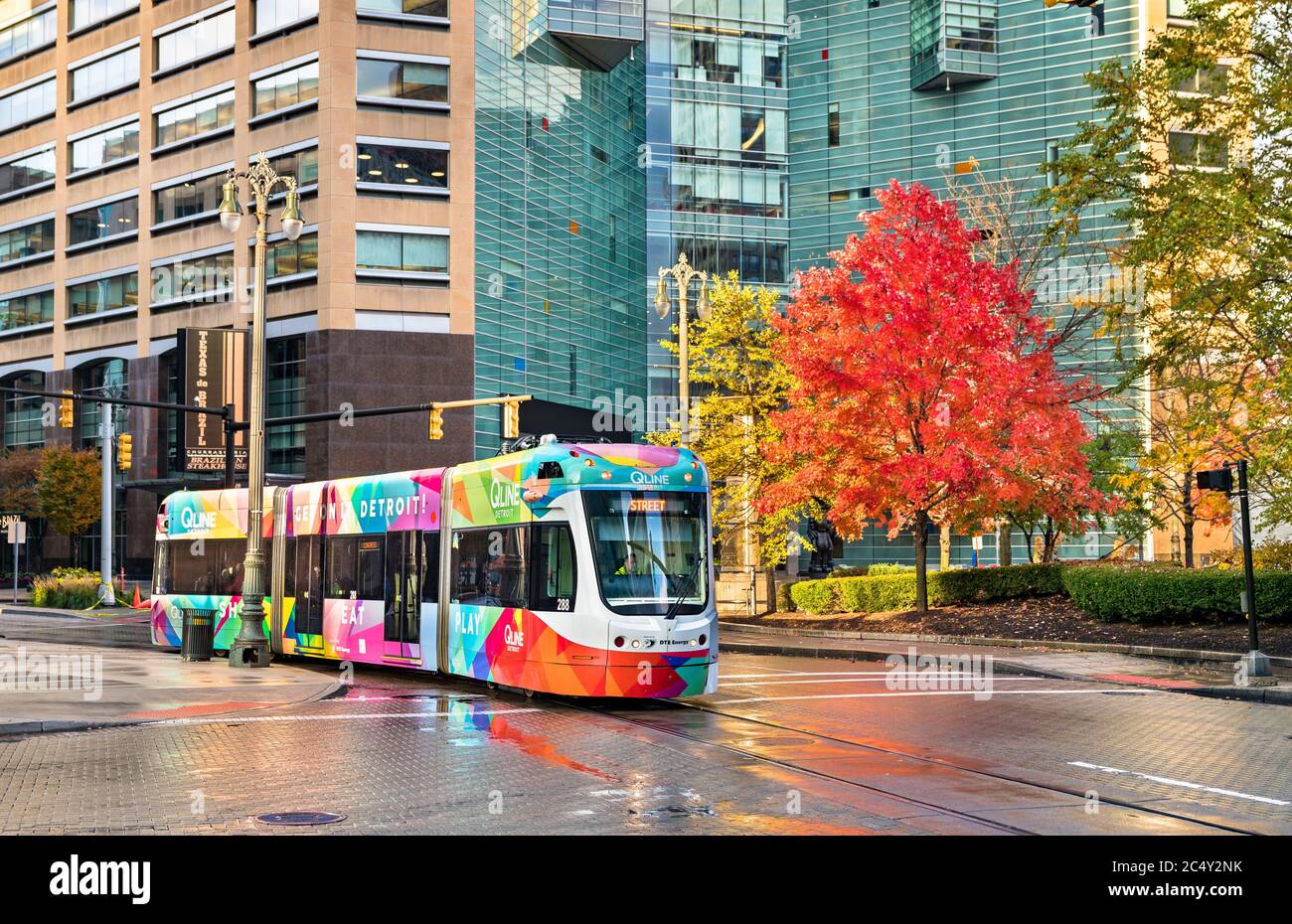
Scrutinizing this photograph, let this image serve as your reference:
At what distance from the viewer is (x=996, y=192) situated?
44.7 meters

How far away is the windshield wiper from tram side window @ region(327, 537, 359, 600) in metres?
8.61

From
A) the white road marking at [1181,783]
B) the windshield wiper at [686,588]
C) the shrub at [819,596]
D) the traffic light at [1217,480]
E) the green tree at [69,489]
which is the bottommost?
the white road marking at [1181,783]

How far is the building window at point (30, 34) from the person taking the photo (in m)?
81.2

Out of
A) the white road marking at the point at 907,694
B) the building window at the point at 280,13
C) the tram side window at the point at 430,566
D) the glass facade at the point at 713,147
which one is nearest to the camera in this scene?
the white road marking at the point at 907,694

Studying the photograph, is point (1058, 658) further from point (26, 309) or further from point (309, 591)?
point (26, 309)

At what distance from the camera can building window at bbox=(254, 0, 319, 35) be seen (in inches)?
2628

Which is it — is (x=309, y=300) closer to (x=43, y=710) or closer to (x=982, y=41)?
(x=982, y=41)

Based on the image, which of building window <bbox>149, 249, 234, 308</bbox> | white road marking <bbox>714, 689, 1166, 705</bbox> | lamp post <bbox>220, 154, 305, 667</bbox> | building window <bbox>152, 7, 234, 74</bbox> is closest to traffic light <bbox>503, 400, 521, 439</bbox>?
lamp post <bbox>220, 154, 305, 667</bbox>

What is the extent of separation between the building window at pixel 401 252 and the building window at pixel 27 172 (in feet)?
88.2

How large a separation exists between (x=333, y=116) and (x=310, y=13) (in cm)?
573

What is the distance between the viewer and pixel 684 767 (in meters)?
13.3

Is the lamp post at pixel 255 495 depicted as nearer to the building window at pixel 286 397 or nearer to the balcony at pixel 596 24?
the building window at pixel 286 397

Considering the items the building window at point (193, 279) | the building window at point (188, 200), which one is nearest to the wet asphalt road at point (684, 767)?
the building window at point (193, 279)

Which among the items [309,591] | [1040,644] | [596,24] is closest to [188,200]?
[596,24]
